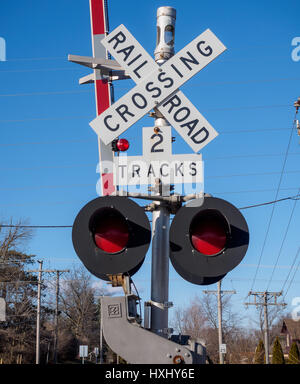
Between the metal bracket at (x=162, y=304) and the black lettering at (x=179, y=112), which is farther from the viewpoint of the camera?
the metal bracket at (x=162, y=304)

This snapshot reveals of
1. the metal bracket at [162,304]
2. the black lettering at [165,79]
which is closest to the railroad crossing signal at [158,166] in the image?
the black lettering at [165,79]

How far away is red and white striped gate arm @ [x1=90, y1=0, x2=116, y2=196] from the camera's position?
4293 millimetres

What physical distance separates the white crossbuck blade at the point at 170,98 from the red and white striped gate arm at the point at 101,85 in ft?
2.05

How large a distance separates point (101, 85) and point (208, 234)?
10.0ft

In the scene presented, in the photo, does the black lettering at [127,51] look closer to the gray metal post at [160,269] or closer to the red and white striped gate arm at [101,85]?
the gray metal post at [160,269]

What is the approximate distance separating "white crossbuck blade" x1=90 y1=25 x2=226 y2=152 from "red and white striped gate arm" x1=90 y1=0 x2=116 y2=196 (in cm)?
63

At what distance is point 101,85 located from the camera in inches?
226

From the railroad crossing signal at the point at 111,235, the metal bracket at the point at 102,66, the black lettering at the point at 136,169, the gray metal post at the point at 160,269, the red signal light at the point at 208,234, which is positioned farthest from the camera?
the metal bracket at the point at 102,66

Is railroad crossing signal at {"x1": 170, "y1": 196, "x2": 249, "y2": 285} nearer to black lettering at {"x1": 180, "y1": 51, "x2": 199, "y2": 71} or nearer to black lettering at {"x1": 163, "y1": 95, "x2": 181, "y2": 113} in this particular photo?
black lettering at {"x1": 163, "y1": 95, "x2": 181, "y2": 113}

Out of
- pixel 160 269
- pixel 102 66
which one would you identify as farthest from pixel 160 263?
pixel 102 66

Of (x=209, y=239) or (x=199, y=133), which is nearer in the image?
(x=209, y=239)

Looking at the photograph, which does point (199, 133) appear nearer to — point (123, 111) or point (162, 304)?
point (123, 111)

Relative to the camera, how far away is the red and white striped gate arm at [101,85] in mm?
4293
